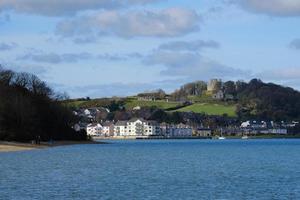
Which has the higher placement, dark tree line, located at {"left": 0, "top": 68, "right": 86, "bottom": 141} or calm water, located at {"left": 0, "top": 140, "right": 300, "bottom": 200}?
dark tree line, located at {"left": 0, "top": 68, "right": 86, "bottom": 141}

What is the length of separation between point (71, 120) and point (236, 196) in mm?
109186

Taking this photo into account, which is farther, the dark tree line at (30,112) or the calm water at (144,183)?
the dark tree line at (30,112)

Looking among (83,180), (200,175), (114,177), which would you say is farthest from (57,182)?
(200,175)

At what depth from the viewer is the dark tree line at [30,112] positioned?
10931cm

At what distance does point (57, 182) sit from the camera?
44.7 m

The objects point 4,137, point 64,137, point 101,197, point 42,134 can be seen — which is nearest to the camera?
point 101,197

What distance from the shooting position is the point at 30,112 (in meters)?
113

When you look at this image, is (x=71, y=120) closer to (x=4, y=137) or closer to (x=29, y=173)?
(x=4, y=137)

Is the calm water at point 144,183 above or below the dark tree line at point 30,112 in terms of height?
below

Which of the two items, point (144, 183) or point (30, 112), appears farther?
point (30, 112)

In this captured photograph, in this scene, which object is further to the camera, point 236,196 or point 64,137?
point 64,137

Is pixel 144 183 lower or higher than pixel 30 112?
lower

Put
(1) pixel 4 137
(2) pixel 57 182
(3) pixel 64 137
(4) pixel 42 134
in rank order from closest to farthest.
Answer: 1. (2) pixel 57 182
2. (1) pixel 4 137
3. (4) pixel 42 134
4. (3) pixel 64 137

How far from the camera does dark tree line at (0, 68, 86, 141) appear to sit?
359ft
